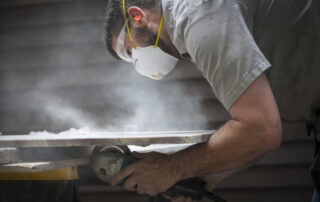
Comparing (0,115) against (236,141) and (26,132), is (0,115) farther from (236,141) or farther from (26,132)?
(236,141)

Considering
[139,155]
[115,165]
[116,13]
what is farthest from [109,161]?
[116,13]

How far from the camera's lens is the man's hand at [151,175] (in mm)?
1430

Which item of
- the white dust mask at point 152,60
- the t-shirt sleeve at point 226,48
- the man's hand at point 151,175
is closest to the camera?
the t-shirt sleeve at point 226,48

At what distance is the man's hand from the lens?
56.3 inches

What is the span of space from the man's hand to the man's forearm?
41mm

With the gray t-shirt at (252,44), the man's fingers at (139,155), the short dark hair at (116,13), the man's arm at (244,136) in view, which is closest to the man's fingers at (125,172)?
the man's fingers at (139,155)

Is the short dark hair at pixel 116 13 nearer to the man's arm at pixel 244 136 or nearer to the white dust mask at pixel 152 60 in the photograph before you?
the white dust mask at pixel 152 60

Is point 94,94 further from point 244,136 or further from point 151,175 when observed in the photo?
point 244,136

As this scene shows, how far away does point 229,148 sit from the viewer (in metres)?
1.29

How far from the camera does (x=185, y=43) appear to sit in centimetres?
133

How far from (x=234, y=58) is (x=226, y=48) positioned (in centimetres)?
5

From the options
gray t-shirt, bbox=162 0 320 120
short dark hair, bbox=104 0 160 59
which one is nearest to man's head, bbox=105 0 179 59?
short dark hair, bbox=104 0 160 59

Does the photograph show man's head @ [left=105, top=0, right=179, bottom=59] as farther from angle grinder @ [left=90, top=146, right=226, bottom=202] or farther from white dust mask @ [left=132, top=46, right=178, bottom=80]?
angle grinder @ [left=90, top=146, right=226, bottom=202]

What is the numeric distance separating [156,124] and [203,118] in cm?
45
